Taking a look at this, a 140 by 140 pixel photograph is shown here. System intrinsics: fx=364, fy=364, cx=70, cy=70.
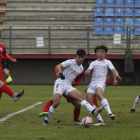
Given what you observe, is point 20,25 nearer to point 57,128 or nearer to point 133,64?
point 133,64

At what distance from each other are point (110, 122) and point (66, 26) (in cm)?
1786

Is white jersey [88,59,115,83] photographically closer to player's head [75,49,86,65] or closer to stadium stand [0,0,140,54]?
player's head [75,49,86,65]

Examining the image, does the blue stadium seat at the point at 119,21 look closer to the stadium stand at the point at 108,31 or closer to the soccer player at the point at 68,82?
the stadium stand at the point at 108,31

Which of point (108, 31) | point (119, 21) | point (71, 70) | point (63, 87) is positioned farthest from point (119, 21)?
point (63, 87)

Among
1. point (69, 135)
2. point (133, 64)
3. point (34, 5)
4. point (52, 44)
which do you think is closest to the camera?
point (69, 135)

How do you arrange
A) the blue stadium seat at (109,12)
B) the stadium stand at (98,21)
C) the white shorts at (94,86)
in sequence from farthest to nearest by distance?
the blue stadium seat at (109,12) → the stadium stand at (98,21) → the white shorts at (94,86)

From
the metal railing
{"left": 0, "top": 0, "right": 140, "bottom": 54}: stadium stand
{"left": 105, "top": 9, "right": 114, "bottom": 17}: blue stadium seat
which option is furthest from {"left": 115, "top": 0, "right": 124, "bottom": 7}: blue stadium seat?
the metal railing

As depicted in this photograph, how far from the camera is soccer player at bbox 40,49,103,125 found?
7027 mm

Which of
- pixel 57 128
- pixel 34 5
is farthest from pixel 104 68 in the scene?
pixel 34 5

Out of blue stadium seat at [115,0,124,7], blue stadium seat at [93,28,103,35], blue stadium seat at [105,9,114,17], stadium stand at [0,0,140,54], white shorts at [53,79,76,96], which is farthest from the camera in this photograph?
blue stadium seat at [115,0,124,7]

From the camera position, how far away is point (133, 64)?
75.3 feet

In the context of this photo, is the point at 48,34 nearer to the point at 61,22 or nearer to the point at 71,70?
the point at 61,22

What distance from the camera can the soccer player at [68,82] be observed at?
7.03m

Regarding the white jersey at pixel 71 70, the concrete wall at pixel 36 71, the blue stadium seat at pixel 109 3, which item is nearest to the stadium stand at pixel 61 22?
the blue stadium seat at pixel 109 3
